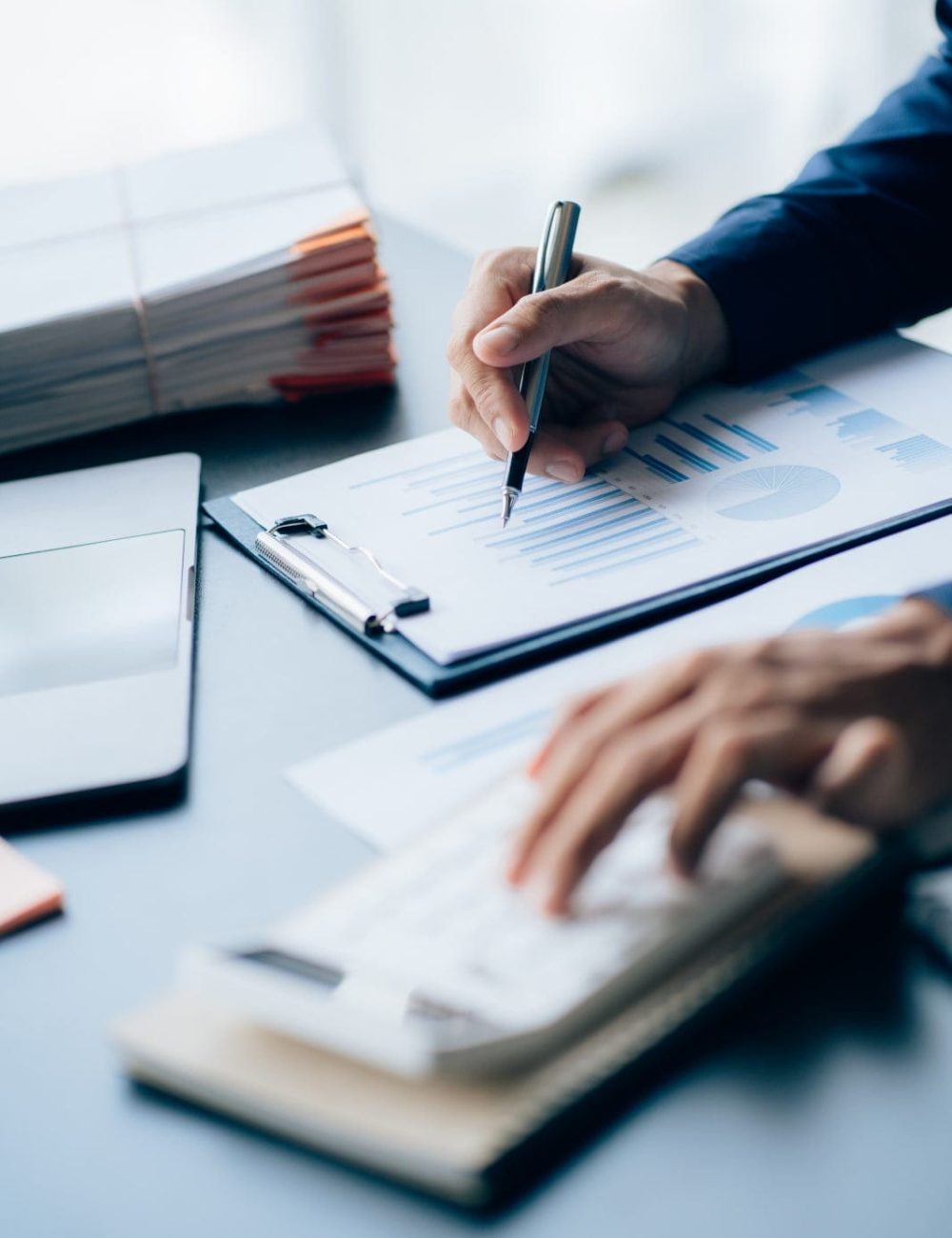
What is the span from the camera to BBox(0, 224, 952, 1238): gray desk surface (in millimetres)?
440

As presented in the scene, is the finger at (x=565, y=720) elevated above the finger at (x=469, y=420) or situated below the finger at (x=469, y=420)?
above

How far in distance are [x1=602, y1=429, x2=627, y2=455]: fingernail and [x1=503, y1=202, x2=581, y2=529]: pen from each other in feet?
0.16

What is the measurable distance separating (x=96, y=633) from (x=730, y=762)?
41 centimetres

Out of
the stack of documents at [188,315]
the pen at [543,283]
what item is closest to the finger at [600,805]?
the pen at [543,283]

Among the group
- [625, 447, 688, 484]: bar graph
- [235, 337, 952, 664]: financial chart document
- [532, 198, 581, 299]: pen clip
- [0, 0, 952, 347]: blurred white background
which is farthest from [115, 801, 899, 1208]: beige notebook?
[0, 0, 952, 347]: blurred white background

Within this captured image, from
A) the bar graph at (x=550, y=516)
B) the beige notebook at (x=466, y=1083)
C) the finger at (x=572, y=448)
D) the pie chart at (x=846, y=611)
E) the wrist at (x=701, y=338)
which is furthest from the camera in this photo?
the wrist at (x=701, y=338)

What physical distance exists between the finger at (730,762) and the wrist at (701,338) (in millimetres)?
513

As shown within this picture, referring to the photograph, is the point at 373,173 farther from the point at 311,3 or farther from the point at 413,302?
the point at 413,302

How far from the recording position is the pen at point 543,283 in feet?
2.92

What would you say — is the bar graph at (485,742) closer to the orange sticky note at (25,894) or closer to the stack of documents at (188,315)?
the orange sticky note at (25,894)

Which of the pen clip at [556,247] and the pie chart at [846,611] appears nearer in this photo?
the pie chart at [846,611]

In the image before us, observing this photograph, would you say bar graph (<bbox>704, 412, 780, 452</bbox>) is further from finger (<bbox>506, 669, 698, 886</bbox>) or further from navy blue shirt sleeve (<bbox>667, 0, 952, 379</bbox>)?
finger (<bbox>506, 669, 698, 886</bbox>)

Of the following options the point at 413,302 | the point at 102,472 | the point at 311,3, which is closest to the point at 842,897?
the point at 102,472

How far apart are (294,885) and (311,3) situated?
7.76 feet
